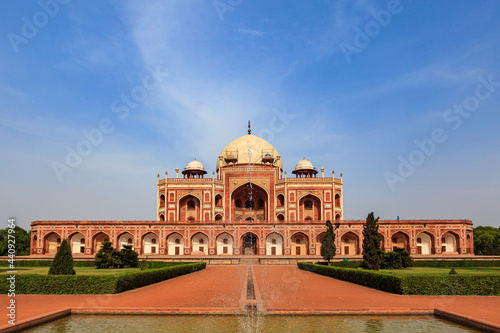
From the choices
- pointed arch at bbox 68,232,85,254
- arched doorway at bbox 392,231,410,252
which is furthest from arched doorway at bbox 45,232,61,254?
arched doorway at bbox 392,231,410,252

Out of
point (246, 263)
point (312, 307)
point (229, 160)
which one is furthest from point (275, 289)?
point (229, 160)

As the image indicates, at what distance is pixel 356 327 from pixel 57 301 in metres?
9.50

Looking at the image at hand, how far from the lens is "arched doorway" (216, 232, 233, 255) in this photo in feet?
146

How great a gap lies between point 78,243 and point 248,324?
39.9 metres

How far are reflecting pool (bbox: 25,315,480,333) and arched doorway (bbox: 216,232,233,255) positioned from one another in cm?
3287

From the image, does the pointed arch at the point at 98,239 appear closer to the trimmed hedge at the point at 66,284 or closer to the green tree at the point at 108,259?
the green tree at the point at 108,259

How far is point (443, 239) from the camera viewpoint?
45531 millimetres

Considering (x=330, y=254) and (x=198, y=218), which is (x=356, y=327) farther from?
(x=198, y=218)

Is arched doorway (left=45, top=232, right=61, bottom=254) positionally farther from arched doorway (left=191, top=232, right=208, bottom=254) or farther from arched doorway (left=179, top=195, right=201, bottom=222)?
arched doorway (left=191, top=232, right=208, bottom=254)

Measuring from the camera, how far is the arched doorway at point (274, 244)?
44.4 metres

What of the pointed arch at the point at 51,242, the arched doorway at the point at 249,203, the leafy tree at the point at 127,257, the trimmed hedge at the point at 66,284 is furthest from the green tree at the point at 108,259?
the arched doorway at the point at 249,203

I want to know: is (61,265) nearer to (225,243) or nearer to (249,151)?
(225,243)

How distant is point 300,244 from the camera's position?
44.7m

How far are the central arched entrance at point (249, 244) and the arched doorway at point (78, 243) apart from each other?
56.6ft
